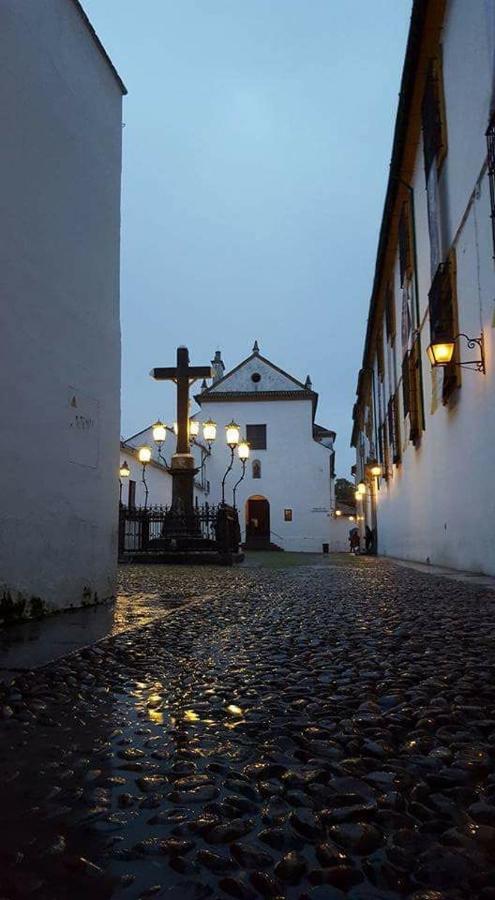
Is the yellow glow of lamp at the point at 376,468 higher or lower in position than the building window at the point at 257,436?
lower

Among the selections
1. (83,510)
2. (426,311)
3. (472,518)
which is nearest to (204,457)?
(426,311)

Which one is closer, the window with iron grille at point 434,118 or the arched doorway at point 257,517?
the window with iron grille at point 434,118

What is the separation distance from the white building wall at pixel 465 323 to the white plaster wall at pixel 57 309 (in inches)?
158

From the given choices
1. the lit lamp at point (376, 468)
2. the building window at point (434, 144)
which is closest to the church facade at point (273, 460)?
the lit lamp at point (376, 468)

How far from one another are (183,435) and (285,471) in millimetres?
21056

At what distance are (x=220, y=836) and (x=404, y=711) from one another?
891 mm

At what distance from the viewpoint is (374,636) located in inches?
123

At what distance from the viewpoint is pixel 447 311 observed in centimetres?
846

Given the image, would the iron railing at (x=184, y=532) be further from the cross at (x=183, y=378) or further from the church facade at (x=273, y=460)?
the church facade at (x=273, y=460)

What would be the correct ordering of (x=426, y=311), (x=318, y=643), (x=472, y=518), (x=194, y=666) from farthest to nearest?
(x=426, y=311), (x=472, y=518), (x=318, y=643), (x=194, y=666)

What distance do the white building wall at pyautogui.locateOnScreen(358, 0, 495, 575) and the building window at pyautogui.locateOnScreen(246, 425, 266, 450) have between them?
25.5m

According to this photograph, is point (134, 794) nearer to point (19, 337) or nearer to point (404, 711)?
point (404, 711)

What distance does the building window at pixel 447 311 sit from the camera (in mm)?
8188

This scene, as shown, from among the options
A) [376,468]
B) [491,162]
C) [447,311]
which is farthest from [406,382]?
[376,468]
